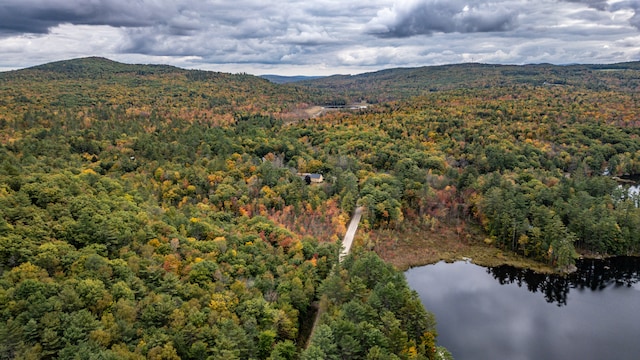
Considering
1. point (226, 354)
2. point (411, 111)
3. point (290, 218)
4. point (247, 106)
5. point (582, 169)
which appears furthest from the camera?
point (247, 106)

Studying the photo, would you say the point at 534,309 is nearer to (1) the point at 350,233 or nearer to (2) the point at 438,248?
(2) the point at 438,248

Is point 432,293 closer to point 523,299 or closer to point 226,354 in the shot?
point 523,299

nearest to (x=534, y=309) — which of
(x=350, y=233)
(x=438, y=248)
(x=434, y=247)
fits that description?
(x=438, y=248)

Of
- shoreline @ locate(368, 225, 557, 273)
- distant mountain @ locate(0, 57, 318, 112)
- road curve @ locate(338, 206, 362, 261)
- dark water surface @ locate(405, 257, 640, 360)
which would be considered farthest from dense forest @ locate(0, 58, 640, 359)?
dark water surface @ locate(405, 257, 640, 360)

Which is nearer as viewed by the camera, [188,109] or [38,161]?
[38,161]

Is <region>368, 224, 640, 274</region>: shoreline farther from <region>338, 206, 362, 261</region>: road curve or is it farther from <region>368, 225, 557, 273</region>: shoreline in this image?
<region>338, 206, 362, 261</region>: road curve

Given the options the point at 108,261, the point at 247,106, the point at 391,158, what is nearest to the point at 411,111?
the point at 391,158

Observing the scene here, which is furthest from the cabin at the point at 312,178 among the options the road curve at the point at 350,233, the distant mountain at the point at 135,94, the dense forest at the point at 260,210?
the distant mountain at the point at 135,94
